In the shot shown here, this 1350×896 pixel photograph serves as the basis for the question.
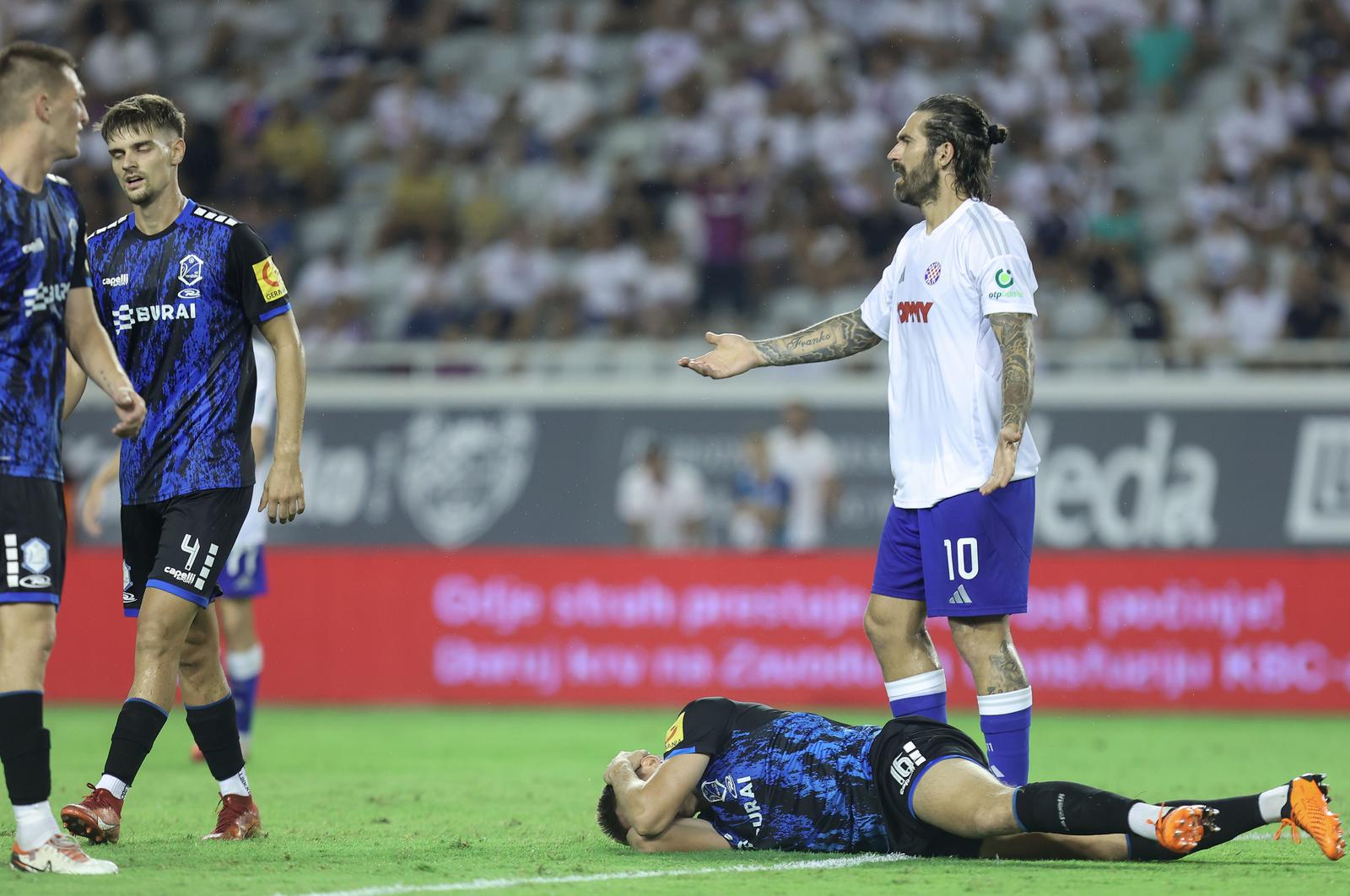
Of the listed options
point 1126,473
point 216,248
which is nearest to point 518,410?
point 1126,473

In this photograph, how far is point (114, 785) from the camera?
6.30 metres

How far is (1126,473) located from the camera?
16234mm

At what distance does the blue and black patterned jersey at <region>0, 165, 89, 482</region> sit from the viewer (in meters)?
5.56

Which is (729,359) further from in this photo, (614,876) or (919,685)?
(614,876)

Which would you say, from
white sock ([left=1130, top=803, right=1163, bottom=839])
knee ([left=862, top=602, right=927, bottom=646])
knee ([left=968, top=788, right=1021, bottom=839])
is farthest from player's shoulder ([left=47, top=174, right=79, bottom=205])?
white sock ([left=1130, top=803, right=1163, bottom=839])

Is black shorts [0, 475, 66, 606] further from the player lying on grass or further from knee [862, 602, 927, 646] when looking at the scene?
Answer: knee [862, 602, 927, 646]

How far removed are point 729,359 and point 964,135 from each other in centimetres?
131

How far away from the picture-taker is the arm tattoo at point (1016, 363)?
6.38 meters

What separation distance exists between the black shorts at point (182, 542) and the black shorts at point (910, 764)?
258cm

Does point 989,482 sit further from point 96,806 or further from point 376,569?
point 376,569

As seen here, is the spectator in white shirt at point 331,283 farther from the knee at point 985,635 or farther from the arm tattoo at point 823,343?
the knee at point 985,635

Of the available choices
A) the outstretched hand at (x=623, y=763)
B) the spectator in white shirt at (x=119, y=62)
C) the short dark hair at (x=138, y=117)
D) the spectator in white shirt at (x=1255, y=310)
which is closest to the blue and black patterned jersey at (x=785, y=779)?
the outstretched hand at (x=623, y=763)

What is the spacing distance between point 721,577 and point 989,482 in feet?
25.7

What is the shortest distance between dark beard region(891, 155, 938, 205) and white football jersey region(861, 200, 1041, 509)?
0.46 ft
